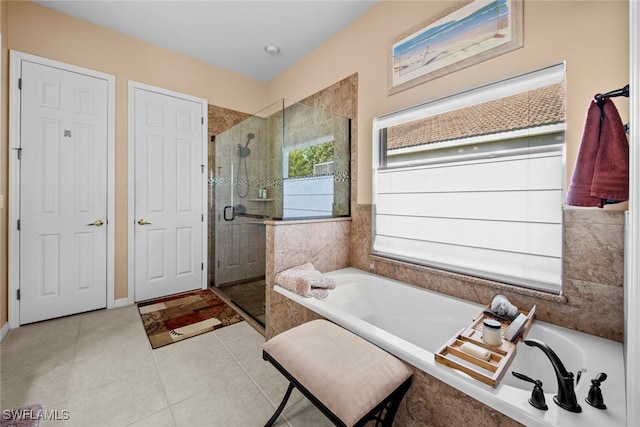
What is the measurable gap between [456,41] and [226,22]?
2155 mm

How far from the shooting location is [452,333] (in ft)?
5.67

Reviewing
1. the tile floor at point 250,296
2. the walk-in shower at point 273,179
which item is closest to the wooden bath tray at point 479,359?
the walk-in shower at point 273,179

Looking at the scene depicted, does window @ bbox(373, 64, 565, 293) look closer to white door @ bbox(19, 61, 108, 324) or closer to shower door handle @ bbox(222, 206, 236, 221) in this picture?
shower door handle @ bbox(222, 206, 236, 221)

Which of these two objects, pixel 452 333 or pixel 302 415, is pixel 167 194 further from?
pixel 452 333

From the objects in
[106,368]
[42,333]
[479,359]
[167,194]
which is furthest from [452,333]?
[42,333]

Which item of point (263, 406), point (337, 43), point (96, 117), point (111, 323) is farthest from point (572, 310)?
point (96, 117)

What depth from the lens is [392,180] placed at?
2.33m

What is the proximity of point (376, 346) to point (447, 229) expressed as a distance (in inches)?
42.5

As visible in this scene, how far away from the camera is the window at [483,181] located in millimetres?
1537

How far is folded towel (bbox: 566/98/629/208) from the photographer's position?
111 cm

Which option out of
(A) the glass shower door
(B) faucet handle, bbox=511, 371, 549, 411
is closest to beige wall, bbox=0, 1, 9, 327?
(A) the glass shower door

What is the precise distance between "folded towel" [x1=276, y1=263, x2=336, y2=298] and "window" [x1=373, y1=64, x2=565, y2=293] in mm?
730

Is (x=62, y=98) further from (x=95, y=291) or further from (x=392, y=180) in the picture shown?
(x=392, y=180)

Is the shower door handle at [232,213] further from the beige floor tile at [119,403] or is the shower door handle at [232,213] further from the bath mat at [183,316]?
the beige floor tile at [119,403]
